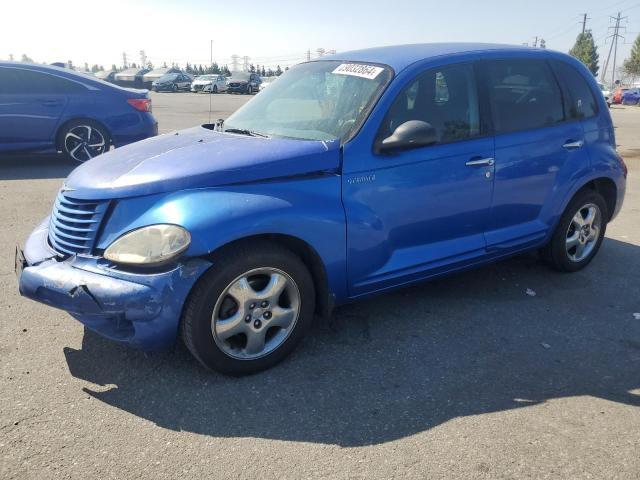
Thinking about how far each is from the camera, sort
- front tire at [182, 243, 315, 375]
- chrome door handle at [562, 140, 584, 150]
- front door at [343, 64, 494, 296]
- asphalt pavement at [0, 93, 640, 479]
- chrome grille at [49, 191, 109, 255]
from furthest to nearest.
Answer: chrome door handle at [562, 140, 584, 150] → front door at [343, 64, 494, 296] → chrome grille at [49, 191, 109, 255] → front tire at [182, 243, 315, 375] → asphalt pavement at [0, 93, 640, 479]

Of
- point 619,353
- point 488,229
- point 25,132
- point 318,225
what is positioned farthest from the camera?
point 25,132

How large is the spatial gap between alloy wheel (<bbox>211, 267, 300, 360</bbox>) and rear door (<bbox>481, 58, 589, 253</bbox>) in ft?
5.55

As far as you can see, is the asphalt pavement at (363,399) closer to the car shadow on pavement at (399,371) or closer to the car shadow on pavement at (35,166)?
the car shadow on pavement at (399,371)

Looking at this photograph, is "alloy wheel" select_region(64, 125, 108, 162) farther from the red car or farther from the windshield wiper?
the red car

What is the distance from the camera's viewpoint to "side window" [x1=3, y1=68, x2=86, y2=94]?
29.1 feet

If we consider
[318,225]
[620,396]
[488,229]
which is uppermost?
[318,225]

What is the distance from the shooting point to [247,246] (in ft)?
10.3

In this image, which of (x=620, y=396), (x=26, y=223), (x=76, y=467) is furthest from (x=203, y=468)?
(x=26, y=223)

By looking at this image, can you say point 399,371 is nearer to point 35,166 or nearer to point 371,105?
point 371,105

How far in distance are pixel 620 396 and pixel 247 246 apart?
2167mm

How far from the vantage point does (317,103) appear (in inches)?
156

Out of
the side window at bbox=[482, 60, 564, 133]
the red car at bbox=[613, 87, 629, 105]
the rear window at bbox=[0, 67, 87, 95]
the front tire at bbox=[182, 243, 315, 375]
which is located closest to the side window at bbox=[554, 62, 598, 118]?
the side window at bbox=[482, 60, 564, 133]

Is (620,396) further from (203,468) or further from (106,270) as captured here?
(106,270)

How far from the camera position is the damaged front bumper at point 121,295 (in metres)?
2.92
